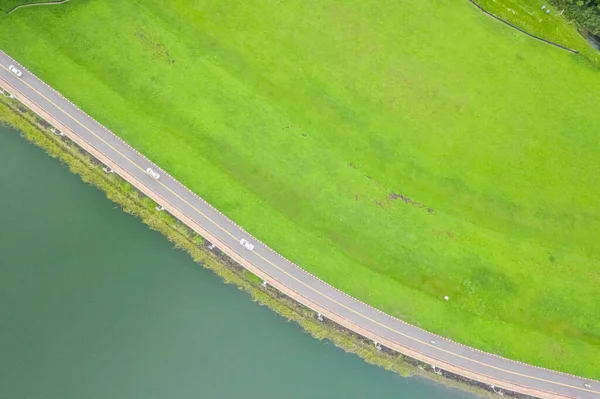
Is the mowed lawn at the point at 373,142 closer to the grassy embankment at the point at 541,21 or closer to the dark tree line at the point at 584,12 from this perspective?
the grassy embankment at the point at 541,21

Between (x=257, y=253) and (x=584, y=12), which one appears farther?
(x=584, y=12)

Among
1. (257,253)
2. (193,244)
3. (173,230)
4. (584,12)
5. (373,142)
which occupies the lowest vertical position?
(193,244)

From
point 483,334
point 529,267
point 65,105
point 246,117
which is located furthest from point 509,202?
point 65,105

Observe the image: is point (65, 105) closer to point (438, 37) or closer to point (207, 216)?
point (207, 216)

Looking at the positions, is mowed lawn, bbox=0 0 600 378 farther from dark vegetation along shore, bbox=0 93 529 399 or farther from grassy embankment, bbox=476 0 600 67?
grassy embankment, bbox=476 0 600 67

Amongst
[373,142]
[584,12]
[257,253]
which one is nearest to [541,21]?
[584,12]

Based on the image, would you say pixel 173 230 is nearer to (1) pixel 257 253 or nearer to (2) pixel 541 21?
(1) pixel 257 253

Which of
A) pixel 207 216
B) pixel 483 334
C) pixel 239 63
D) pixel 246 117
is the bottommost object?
pixel 207 216
